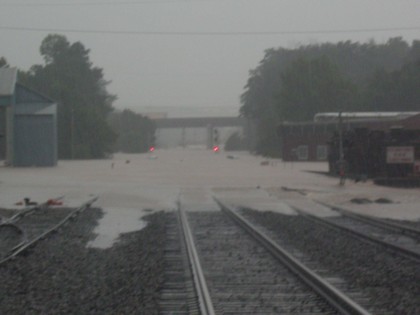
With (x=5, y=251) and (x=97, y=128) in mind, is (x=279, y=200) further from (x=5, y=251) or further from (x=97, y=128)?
(x=97, y=128)

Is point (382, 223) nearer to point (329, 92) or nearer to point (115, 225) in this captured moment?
point (115, 225)

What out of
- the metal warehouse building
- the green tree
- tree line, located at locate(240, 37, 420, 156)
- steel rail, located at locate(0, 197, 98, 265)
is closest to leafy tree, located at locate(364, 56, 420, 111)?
tree line, located at locate(240, 37, 420, 156)

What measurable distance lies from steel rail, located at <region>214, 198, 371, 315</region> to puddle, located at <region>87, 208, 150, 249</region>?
3.29m

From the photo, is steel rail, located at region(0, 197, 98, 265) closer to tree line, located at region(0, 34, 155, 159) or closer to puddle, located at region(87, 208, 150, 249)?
puddle, located at region(87, 208, 150, 249)

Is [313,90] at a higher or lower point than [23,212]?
higher

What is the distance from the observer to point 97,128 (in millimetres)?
113438

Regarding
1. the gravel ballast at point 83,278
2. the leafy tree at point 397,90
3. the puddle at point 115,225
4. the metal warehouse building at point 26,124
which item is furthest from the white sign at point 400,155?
the leafy tree at point 397,90

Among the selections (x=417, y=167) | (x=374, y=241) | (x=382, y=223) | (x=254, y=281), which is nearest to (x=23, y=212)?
(x=382, y=223)

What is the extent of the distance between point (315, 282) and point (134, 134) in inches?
6567

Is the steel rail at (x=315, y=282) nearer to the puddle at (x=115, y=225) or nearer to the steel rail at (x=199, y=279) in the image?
the steel rail at (x=199, y=279)

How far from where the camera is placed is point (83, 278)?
12.7 m

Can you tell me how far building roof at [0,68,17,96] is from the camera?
69938 millimetres

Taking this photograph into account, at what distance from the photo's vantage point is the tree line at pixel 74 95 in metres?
113

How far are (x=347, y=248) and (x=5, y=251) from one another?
6.54 meters
